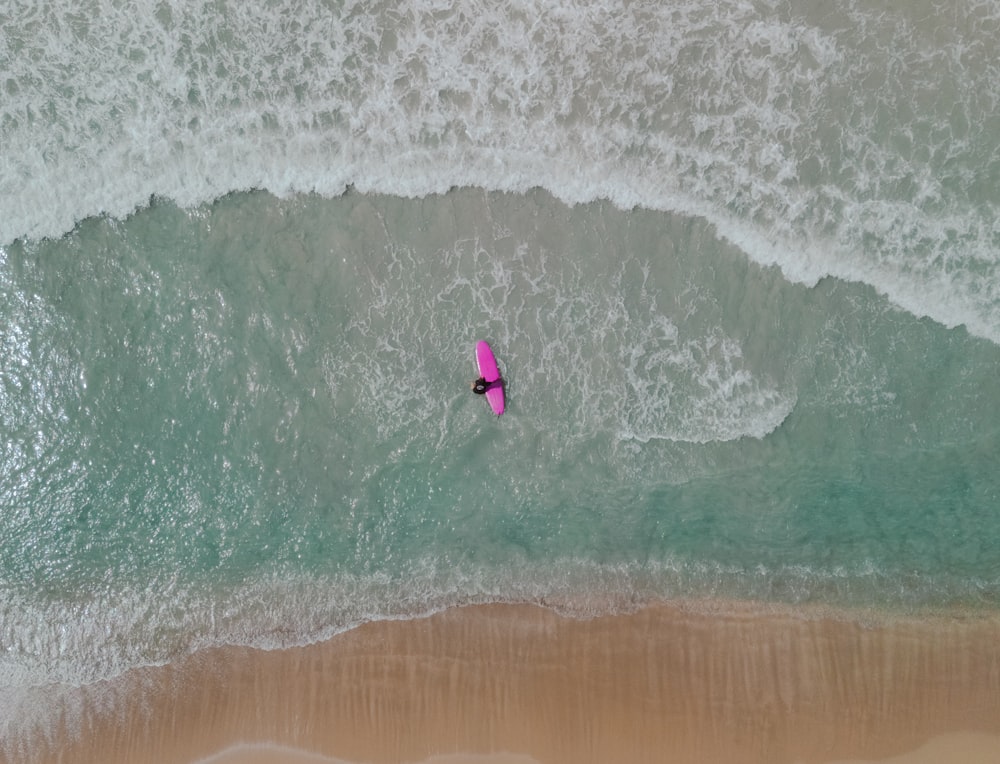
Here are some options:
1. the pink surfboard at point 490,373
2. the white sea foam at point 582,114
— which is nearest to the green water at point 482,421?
the pink surfboard at point 490,373

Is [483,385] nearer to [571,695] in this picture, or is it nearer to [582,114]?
[582,114]

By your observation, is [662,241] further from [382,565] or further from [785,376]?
[382,565]

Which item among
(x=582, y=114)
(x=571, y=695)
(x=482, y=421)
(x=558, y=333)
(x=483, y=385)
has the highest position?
(x=582, y=114)

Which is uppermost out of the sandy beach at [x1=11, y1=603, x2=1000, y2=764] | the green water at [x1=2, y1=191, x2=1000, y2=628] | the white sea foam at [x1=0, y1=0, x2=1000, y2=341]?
the white sea foam at [x1=0, y1=0, x2=1000, y2=341]

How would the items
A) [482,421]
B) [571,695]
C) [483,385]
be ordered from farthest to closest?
1. [482,421]
2. [483,385]
3. [571,695]

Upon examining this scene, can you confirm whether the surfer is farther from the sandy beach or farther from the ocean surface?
the sandy beach

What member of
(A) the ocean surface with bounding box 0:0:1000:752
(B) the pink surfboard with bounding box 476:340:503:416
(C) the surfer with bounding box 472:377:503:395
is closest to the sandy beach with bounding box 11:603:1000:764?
(A) the ocean surface with bounding box 0:0:1000:752

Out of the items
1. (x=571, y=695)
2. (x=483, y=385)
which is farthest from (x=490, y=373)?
(x=571, y=695)
